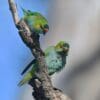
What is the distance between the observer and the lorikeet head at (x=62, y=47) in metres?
1.78

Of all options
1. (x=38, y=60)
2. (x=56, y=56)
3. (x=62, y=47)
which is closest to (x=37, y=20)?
(x=38, y=60)

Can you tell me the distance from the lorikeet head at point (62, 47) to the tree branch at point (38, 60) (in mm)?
391

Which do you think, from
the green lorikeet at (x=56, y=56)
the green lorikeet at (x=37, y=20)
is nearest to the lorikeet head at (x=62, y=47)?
the green lorikeet at (x=56, y=56)

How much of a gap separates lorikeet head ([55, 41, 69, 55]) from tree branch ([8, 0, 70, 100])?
0.39 metres

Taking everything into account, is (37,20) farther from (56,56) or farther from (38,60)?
(56,56)

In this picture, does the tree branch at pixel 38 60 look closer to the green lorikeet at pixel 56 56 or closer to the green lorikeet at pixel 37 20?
the green lorikeet at pixel 37 20

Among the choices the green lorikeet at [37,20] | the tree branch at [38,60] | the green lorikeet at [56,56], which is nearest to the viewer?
the tree branch at [38,60]

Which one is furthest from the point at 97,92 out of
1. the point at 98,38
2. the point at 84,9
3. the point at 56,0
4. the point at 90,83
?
the point at 56,0

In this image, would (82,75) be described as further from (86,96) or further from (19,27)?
(19,27)

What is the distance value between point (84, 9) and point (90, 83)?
294 millimetres

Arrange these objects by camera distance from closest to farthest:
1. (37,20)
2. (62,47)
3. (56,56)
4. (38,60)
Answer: (38,60) → (37,20) → (62,47) → (56,56)

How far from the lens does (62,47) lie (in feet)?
6.06

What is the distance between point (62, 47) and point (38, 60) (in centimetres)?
55

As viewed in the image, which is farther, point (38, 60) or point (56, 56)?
point (56, 56)
